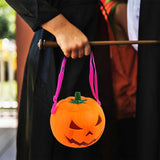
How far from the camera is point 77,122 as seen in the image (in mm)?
728

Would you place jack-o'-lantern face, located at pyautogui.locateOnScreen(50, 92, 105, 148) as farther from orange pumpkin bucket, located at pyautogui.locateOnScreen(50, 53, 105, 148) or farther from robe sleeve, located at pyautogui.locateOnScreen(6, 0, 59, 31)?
robe sleeve, located at pyautogui.locateOnScreen(6, 0, 59, 31)

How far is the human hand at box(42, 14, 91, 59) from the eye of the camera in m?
0.74

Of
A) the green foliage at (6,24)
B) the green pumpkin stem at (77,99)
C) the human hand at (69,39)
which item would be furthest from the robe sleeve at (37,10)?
the green foliage at (6,24)

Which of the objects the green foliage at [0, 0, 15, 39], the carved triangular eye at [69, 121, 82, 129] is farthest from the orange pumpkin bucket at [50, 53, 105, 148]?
the green foliage at [0, 0, 15, 39]

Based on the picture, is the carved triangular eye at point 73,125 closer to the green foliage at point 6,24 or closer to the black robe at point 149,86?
the black robe at point 149,86

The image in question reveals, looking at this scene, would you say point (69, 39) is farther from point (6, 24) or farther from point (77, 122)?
point (6, 24)

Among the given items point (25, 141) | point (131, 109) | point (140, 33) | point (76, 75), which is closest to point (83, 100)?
point (76, 75)

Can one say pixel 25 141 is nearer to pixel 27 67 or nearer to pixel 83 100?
pixel 27 67

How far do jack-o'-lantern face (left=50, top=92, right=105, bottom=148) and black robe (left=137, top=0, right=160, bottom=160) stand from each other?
22 cm

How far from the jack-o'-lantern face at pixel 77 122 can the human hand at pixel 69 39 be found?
15 cm

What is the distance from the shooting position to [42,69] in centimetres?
98

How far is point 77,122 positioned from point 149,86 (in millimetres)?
322

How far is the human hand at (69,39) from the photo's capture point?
2.43 feet

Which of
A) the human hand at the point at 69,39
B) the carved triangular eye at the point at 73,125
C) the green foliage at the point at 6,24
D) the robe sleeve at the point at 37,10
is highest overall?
the green foliage at the point at 6,24
